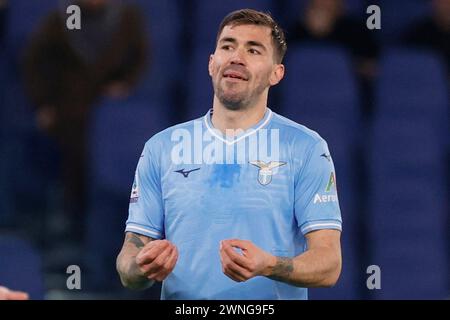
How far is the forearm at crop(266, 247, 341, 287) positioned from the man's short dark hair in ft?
2.14

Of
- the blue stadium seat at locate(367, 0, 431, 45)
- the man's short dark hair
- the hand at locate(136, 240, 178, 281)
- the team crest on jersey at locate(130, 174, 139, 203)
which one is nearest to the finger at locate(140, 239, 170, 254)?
→ the hand at locate(136, 240, 178, 281)

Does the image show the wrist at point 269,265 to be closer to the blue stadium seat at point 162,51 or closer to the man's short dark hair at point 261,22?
the man's short dark hair at point 261,22

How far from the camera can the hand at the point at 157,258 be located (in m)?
2.93

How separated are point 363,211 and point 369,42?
646 mm

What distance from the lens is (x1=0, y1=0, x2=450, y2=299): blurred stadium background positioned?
3498 mm

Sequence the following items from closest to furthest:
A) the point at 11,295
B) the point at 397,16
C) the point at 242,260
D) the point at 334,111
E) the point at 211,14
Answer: the point at 242,260, the point at 11,295, the point at 334,111, the point at 211,14, the point at 397,16

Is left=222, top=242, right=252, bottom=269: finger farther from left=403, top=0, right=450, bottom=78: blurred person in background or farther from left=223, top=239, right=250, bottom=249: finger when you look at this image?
left=403, top=0, right=450, bottom=78: blurred person in background

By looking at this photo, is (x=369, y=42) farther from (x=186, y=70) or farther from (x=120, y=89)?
(x=120, y=89)

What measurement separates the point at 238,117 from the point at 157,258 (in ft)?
1.84

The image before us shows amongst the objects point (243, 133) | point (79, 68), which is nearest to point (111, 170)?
point (79, 68)

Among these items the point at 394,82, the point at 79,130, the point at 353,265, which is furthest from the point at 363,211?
the point at 79,130

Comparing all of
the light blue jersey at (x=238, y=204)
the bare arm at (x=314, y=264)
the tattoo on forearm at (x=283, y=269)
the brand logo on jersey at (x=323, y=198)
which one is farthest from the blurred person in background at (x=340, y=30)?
the tattoo on forearm at (x=283, y=269)

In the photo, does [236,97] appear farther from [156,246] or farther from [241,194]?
[156,246]

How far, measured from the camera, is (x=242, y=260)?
9.37ft
